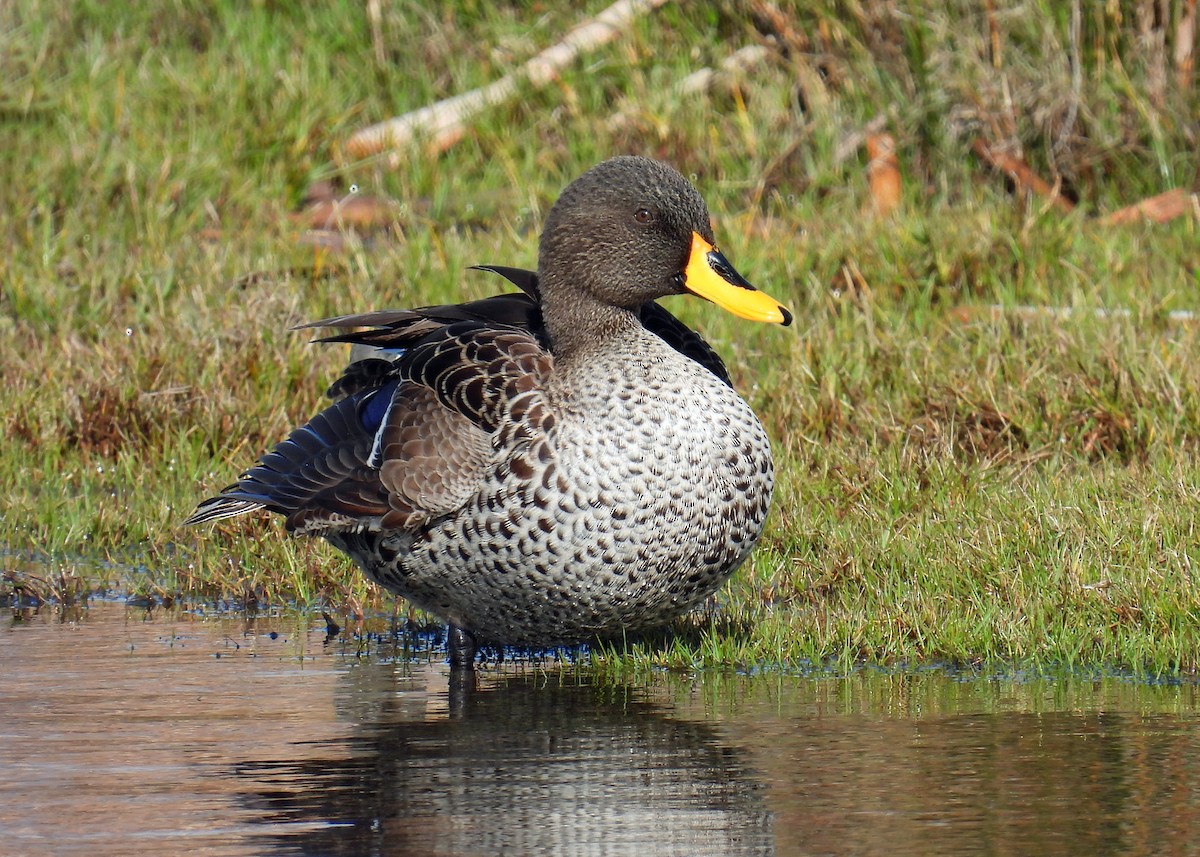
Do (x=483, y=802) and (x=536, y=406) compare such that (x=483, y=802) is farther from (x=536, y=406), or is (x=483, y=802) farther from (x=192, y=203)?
(x=192, y=203)

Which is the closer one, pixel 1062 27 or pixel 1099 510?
pixel 1099 510

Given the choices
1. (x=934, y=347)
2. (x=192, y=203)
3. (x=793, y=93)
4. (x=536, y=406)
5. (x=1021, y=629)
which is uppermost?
(x=793, y=93)

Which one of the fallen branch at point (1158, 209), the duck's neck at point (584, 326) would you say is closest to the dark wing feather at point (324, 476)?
the duck's neck at point (584, 326)

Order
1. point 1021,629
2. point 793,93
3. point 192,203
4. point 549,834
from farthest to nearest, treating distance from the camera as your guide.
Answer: point 793,93 < point 192,203 < point 1021,629 < point 549,834

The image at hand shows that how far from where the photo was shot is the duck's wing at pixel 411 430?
191 inches

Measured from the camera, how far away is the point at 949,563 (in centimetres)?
521

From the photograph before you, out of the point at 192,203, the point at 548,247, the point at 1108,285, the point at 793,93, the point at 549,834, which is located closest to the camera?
the point at 549,834

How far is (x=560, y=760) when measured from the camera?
3965 mm

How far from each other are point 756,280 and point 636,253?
302 centimetres

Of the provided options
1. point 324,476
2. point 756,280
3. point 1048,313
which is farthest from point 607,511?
point 756,280

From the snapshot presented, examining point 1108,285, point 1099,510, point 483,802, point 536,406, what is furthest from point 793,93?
point 483,802

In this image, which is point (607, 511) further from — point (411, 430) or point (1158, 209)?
point (1158, 209)

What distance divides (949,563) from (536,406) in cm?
121

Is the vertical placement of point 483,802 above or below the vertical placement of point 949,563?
below
